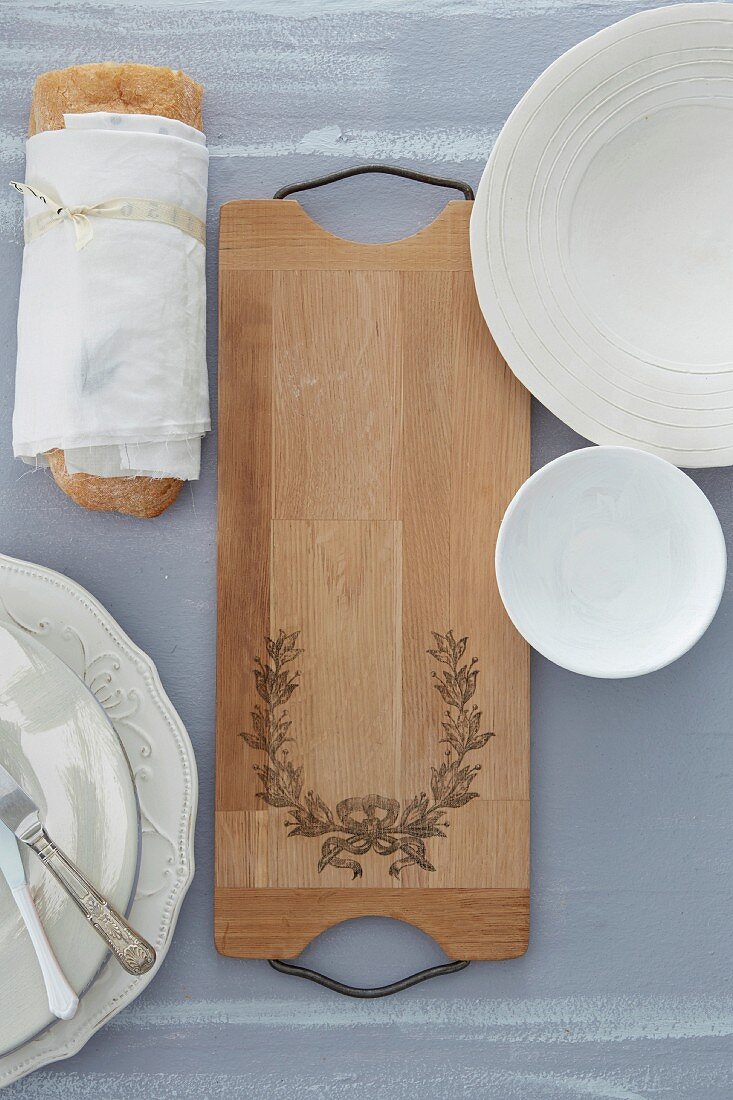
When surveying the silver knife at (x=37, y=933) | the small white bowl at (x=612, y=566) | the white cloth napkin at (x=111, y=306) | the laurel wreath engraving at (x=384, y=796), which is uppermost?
the white cloth napkin at (x=111, y=306)

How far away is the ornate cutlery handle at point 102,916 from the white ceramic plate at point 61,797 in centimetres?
2

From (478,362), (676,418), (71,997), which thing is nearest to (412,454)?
(478,362)

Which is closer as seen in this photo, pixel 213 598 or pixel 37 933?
pixel 37 933

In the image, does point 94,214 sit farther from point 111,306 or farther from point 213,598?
point 213,598

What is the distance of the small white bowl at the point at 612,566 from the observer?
0.62m

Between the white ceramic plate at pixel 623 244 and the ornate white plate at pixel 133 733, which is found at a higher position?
the white ceramic plate at pixel 623 244

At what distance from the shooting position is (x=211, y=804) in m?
0.66

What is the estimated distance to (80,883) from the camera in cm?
56

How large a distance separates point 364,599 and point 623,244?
0.35m

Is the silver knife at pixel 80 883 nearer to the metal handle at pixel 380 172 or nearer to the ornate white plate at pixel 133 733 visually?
the ornate white plate at pixel 133 733

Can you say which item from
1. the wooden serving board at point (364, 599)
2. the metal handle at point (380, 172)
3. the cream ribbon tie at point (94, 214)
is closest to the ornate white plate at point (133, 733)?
the wooden serving board at point (364, 599)

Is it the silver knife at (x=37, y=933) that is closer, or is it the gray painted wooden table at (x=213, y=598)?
the silver knife at (x=37, y=933)

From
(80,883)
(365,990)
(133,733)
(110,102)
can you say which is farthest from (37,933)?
(110,102)

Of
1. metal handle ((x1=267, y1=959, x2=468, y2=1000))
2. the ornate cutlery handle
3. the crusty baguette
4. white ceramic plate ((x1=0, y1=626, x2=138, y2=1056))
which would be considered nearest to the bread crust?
the crusty baguette
